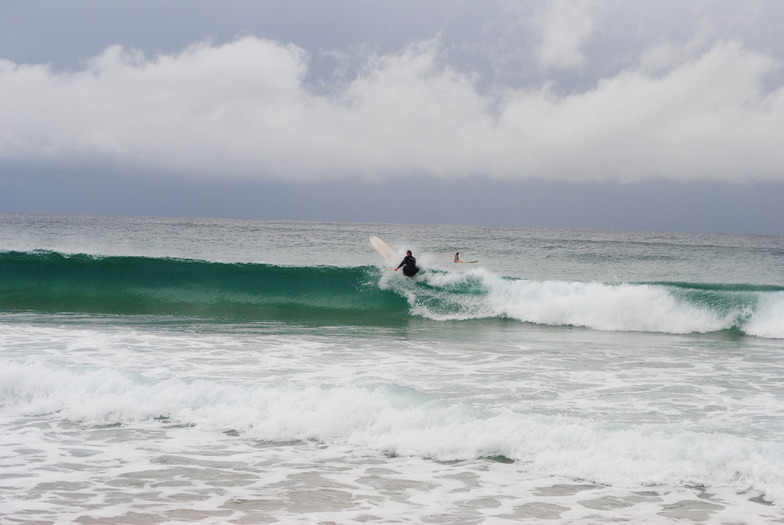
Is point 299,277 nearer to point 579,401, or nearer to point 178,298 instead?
point 178,298

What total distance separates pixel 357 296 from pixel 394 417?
12.1 meters

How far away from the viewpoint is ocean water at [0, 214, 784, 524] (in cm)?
469

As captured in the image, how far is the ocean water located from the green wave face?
126 centimetres

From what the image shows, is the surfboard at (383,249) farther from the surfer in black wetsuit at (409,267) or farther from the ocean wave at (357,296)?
the surfer in black wetsuit at (409,267)

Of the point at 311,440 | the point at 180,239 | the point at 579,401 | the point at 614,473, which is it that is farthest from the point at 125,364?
the point at 180,239

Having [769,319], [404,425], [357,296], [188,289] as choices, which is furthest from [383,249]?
[404,425]

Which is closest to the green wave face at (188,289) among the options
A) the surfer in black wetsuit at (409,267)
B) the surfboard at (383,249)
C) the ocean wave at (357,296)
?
the ocean wave at (357,296)

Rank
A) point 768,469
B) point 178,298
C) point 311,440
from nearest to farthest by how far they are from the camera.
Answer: point 768,469 < point 311,440 < point 178,298

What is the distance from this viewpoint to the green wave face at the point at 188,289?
1658 centimetres

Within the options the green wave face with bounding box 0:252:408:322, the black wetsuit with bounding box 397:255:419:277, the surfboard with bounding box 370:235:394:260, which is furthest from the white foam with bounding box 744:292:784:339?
the surfboard with bounding box 370:235:394:260

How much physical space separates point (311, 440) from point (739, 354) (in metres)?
8.25

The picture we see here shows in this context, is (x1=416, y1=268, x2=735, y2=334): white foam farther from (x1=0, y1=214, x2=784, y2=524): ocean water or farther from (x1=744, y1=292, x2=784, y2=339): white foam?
(x1=744, y1=292, x2=784, y2=339): white foam

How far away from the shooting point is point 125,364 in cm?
874

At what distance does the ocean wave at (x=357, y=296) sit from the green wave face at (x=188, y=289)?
3cm
